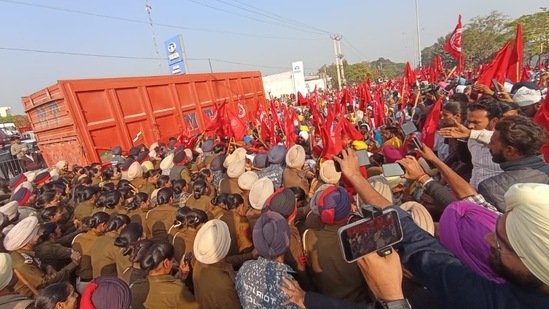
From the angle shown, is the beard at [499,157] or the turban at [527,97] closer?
the beard at [499,157]

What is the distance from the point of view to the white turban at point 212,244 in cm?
204

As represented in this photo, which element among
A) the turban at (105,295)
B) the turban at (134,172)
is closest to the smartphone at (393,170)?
the turban at (105,295)

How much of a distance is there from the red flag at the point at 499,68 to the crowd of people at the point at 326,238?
830 mm

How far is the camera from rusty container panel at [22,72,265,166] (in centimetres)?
698

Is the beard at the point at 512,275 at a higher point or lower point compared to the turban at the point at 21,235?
higher

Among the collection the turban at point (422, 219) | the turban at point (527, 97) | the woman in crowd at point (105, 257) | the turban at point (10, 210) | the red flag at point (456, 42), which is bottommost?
the woman in crowd at point (105, 257)

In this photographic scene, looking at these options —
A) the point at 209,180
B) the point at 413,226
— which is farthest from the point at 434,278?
the point at 209,180

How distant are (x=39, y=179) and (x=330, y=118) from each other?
20.4ft

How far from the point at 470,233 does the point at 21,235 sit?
3655 mm

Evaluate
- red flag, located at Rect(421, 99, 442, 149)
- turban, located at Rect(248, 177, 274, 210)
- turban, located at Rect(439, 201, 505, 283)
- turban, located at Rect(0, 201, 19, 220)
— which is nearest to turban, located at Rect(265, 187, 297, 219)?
turban, located at Rect(248, 177, 274, 210)

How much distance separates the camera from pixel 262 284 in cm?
167

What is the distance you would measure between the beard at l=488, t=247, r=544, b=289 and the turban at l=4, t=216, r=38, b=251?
12.1 ft

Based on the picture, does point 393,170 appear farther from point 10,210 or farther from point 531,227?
point 10,210

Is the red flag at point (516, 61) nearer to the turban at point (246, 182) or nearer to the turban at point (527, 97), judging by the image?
the turban at point (527, 97)
